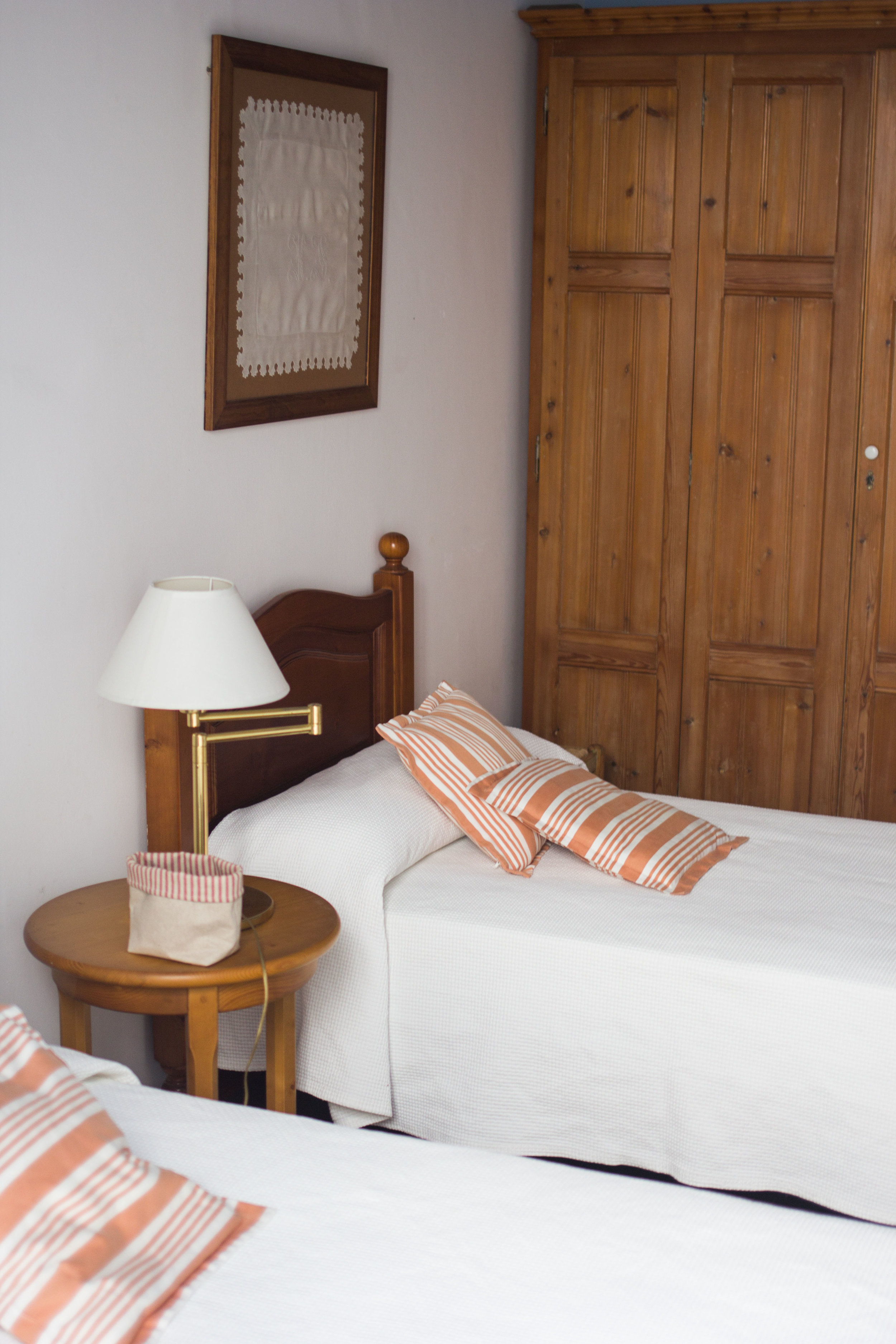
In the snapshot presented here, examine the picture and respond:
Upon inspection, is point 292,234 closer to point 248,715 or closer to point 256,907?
point 248,715

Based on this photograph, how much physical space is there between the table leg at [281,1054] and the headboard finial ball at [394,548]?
112cm

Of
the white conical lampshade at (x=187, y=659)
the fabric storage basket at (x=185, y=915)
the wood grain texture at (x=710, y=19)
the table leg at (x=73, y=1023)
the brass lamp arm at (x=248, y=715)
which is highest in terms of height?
the wood grain texture at (x=710, y=19)

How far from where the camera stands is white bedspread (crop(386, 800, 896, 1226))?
2.04 meters

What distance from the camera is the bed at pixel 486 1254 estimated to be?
130 cm

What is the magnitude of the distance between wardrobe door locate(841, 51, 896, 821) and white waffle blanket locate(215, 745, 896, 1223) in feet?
3.20


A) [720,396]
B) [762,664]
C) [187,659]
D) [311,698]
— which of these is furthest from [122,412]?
[762,664]

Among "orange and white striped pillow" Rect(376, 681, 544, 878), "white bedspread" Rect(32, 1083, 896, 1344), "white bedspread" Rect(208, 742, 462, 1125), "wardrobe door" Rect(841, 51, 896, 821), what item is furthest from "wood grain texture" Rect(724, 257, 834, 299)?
"white bedspread" Rect(32, 1083, 896, 1344)

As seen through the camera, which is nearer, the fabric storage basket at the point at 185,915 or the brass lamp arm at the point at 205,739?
the fabric storage basket at the point at 185,915

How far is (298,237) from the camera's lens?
255 cm

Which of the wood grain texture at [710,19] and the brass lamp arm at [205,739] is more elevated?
the wood grain texture at [710,19]

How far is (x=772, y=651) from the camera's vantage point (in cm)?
349

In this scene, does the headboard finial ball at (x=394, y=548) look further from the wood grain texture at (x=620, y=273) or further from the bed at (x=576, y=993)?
the wood grain texture at (x=620, y=273)

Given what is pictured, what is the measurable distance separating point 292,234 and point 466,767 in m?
1.03

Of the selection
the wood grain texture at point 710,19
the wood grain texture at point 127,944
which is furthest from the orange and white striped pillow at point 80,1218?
the wood grain texture at point 710,19
